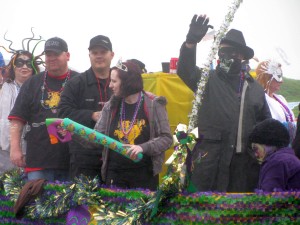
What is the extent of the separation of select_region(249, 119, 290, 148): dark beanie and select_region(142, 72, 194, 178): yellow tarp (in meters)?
1.71

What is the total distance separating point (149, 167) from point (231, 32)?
1438 millimetres

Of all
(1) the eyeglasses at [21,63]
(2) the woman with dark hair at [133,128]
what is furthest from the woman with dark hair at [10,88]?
(2) the woman with dark hair at [133,128]

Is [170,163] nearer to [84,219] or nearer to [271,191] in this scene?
[271,191]

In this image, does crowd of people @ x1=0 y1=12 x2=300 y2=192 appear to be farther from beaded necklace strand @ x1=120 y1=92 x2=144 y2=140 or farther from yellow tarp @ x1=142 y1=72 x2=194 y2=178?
yellow tarp @ x1=142 y1=72 x2=194 y2=178

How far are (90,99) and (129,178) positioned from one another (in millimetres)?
1010

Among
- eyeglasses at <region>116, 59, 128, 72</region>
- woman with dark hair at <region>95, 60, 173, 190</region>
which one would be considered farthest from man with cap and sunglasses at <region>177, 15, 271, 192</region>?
eyeglasses at <region>116, 59, 128, 72</region>

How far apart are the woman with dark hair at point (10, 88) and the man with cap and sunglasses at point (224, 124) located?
226cm

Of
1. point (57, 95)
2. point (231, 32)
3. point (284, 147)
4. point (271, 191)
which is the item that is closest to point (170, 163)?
point (271, 191)

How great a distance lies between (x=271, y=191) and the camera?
11.1 ft

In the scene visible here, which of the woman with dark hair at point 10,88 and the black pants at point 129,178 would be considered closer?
the black pants at point 129,178

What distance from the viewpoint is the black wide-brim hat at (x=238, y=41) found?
15.0 ft

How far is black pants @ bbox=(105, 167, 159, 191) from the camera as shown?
13.8 feet

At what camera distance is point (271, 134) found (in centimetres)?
375

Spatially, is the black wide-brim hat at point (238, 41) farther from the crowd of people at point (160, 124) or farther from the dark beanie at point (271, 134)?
the dark beanie at point (271, 134)
